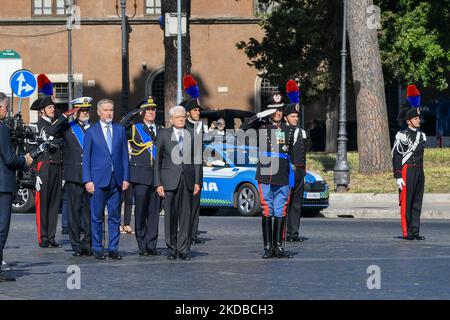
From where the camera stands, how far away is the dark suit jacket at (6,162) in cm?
1420

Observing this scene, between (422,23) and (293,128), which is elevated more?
(422,23)

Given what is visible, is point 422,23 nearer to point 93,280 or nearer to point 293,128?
point 293,128

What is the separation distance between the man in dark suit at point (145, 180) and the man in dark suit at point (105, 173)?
67 cm

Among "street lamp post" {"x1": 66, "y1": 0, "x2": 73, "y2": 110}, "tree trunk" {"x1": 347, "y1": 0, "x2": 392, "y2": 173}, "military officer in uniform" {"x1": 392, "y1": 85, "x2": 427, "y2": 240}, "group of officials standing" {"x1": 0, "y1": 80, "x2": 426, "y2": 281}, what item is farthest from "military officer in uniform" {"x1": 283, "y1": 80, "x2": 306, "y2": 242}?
"street lamp post" {"x1": 66, "y1": 0, "x2": 73, "y2": 110}

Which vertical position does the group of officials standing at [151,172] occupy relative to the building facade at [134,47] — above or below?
below

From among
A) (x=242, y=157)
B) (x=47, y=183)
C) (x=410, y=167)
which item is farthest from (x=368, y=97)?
(x=47, y=183)

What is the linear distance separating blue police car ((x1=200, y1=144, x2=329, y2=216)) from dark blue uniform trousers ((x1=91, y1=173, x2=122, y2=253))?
8855 mm

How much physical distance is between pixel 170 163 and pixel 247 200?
929cm

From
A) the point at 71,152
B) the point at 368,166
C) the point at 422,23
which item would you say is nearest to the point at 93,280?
the point at 71,152

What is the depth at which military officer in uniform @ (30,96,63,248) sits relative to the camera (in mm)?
18922

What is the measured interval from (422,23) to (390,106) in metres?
13.6

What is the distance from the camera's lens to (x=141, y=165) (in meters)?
17.8
